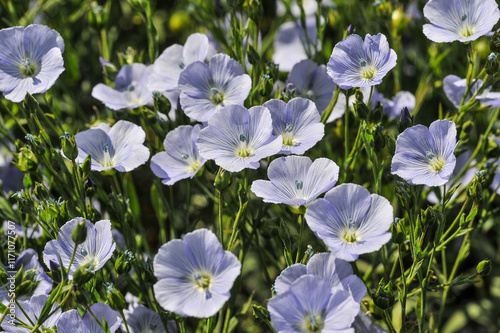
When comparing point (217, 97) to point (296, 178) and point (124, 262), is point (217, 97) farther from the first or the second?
point (124, 262)

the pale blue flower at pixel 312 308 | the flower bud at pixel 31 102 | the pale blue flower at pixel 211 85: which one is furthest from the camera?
the pale blue flower at pixel 211 85

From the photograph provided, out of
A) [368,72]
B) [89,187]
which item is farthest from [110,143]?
[368,72]

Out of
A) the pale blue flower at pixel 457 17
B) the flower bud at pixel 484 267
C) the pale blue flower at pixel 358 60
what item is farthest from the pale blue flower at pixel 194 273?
the pale blue flower at pixel 457 17

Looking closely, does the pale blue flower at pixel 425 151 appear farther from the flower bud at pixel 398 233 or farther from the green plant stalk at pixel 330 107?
the green plant stalk at pixel 330 107

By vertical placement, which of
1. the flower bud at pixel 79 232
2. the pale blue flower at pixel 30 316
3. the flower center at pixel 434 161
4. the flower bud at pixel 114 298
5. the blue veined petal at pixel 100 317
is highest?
the flower center at pixel 434 161

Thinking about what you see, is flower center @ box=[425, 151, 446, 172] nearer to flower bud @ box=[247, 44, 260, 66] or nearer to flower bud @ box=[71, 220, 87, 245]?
flower bud @ box=[247, 44, 260, 66]

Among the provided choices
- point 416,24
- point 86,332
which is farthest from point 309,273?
point 416,24
